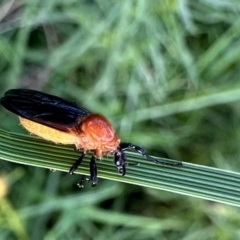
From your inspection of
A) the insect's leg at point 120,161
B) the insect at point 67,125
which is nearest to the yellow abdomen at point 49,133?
the insect at point 67,125

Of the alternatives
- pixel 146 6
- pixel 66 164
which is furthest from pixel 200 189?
pixel 146 6

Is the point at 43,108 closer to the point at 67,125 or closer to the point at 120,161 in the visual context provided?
the point at 67,125

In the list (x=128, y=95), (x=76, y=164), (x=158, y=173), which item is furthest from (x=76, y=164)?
(x=128, y=95)

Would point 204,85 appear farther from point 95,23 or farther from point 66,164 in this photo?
point 66,164

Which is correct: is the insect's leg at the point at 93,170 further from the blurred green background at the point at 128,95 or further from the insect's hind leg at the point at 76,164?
the blurred green background at the point at 128,95

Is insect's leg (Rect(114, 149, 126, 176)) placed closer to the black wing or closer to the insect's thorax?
the insect's thorax
